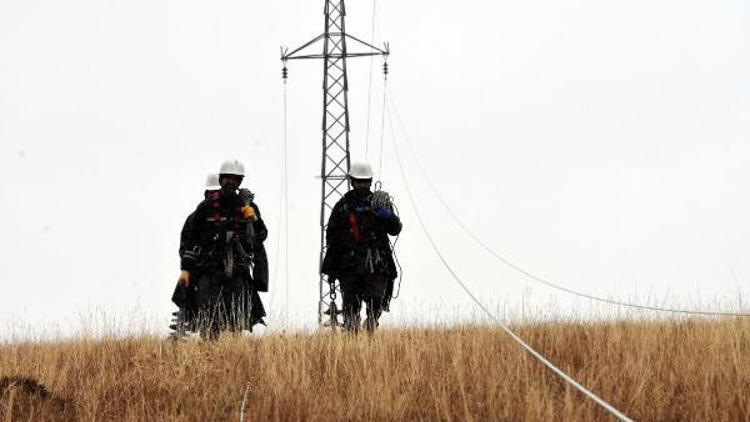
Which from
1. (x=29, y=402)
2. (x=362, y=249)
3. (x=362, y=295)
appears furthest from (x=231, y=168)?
(x=29, y=402)

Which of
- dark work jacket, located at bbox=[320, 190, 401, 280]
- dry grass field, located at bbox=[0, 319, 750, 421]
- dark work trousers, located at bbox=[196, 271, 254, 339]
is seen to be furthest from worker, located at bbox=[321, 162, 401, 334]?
dry grass field, located at bbox=[0, 319, 750, 421]

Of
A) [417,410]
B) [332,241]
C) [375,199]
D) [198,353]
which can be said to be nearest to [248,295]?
[332,241]

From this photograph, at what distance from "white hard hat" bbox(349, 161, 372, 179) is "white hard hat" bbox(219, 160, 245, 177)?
1209 mm

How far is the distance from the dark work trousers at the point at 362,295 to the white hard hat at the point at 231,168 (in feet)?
5.17

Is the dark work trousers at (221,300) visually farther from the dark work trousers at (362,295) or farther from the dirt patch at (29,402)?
the dirt patch at (29,402)

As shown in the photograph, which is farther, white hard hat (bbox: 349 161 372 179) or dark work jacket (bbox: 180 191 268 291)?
white hard hat (bbox: 349 161 372 179)

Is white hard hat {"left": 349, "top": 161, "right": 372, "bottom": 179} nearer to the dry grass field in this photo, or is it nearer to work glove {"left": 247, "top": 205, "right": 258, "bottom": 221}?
work glove {"left": 247, "top": 205, "right": 258, "bottom": 221}

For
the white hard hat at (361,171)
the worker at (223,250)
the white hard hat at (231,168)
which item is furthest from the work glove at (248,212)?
the white hard hat at (361,171)

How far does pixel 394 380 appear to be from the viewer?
6.66 meters

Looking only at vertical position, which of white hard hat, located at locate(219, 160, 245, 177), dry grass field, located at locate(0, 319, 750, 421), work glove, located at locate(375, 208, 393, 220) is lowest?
dry grass field, located at locate(0, 319, 750, 421)

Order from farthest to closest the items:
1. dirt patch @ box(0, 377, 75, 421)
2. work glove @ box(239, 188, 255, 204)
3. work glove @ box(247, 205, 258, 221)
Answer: work glove @ box(239, 188, 255, 204) < work glove @ box(247, 205, 258, 221) < dirt patch @ box(0, 377, 75, 421)

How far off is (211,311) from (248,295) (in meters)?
0.43

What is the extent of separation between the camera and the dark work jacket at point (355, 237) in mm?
10086

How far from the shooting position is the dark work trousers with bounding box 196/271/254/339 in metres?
9.84
